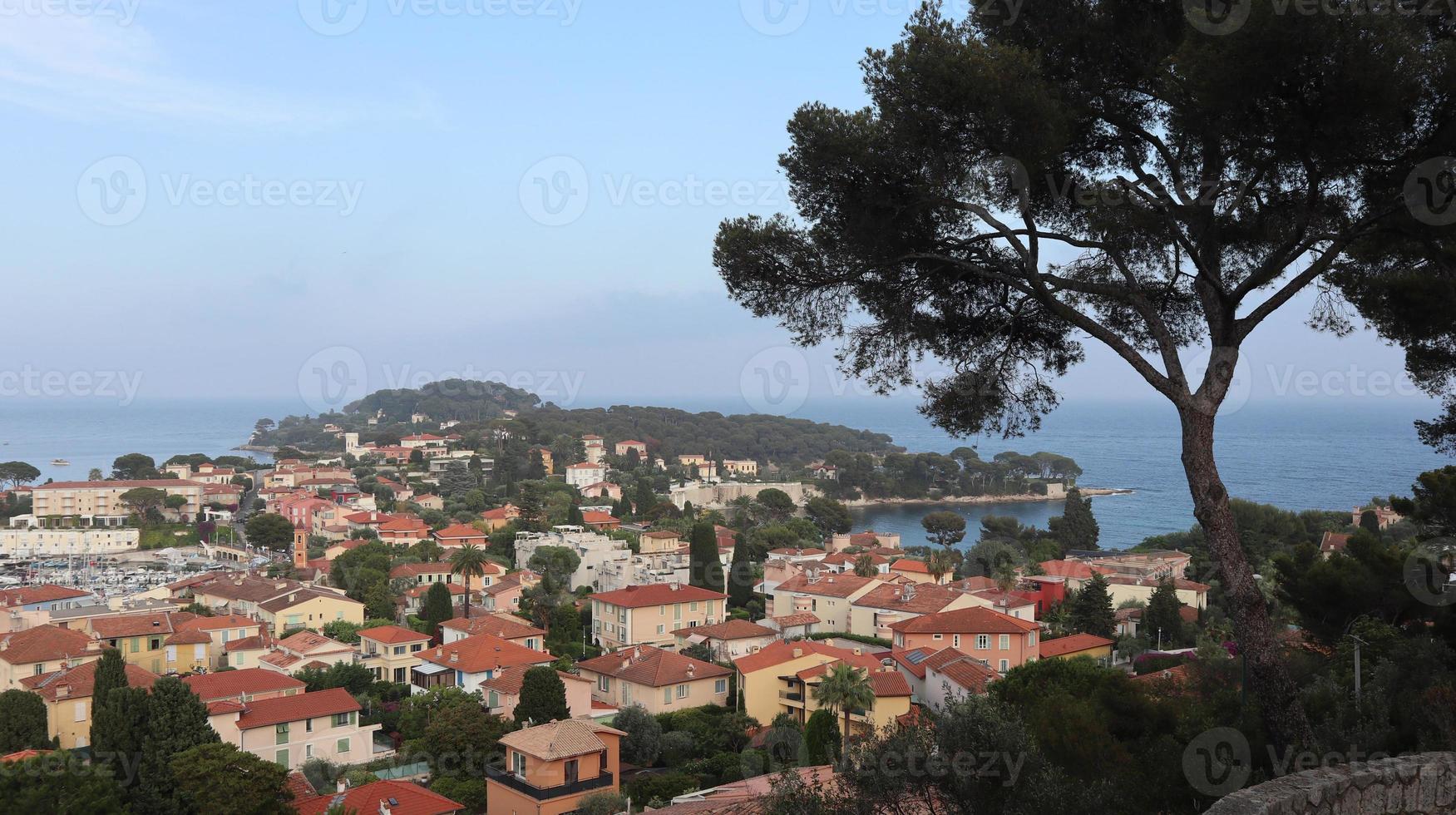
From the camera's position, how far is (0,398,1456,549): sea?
230ft

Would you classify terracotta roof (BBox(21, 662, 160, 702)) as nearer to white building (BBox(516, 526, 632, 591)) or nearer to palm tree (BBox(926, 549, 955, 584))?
white building (BBox(516, 526, 632, 591))

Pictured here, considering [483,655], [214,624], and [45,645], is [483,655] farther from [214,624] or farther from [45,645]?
[45,645]

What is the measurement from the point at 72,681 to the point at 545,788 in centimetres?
1097

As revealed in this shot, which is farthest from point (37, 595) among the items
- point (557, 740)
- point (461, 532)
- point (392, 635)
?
point (557, 740)

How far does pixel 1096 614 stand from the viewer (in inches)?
981

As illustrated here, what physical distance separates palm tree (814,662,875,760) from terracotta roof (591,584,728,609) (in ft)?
42.6

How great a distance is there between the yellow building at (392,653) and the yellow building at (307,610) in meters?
4.88

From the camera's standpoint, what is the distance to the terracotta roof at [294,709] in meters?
16.9

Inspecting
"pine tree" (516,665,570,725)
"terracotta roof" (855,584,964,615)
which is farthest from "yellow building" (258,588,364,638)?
"terracotta roof" (855,584,964,615)

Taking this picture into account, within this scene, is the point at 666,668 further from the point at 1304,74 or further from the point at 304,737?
the point at 1304,74

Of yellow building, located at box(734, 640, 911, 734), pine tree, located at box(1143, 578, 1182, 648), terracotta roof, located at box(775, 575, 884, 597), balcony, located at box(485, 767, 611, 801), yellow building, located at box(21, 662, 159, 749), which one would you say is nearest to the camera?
balcony, located at box(485, 767, 611, 801)

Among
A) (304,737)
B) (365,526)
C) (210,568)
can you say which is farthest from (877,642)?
(365,526)

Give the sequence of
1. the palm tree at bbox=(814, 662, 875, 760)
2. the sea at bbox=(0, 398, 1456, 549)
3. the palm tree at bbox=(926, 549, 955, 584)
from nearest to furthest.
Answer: the palm tree at bbox=(814, 662, 875, 760), the palm tree at bbox=(926, 549, 955, 584), the sea at bbox=(0, 398, 1456, 549)

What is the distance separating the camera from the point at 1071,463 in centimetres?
9125
